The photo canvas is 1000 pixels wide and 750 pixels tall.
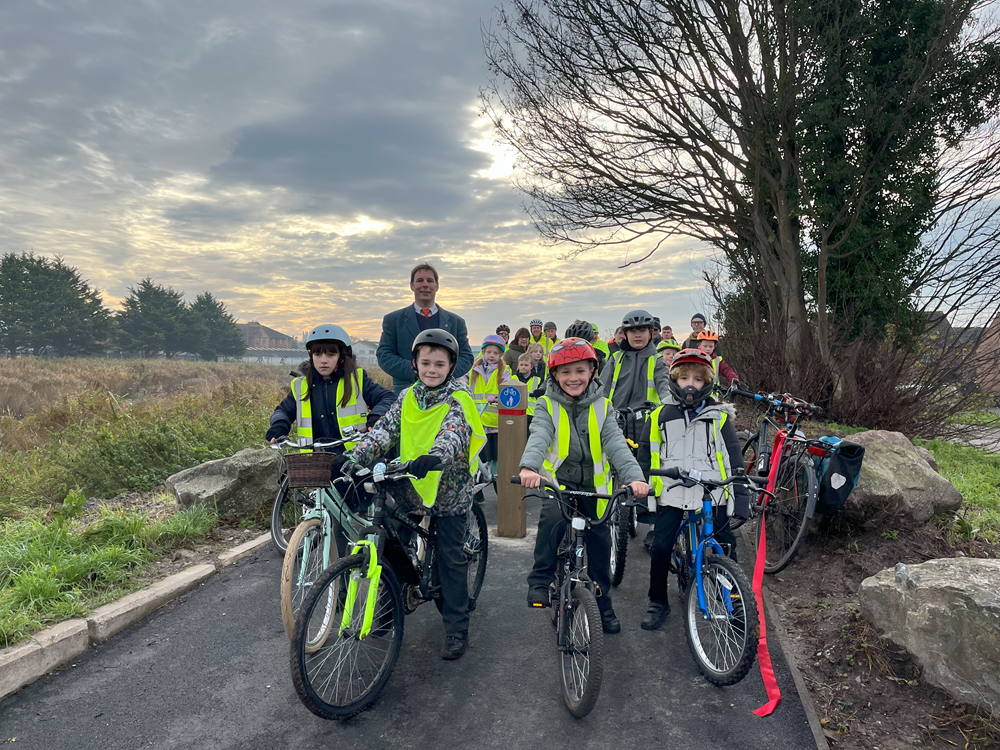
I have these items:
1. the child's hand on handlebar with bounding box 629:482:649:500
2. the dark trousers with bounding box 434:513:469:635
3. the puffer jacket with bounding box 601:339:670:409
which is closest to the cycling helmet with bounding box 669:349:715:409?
the child's hand on handlebar with bounding box 629:482:649:500

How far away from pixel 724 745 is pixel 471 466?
201cm

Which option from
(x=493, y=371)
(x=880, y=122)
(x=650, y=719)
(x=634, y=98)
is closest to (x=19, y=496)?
(x=493, y=371)

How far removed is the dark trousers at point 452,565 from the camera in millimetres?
3818

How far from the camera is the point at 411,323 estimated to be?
603 cm

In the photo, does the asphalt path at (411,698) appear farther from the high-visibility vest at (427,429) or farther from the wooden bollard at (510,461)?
the wooden bollard at (510,461)

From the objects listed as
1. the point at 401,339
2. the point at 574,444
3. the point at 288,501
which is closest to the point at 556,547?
the point at 574,444

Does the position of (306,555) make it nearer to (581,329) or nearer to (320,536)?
(320,536)

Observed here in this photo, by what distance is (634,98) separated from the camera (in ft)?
48.9

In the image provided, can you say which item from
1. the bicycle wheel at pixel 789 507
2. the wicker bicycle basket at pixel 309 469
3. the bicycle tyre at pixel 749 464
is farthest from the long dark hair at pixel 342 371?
the bicycle wheel at pixel 789 507

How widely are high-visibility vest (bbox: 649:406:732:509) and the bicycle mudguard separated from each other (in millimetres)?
1883

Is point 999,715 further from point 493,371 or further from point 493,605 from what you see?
point 493,371

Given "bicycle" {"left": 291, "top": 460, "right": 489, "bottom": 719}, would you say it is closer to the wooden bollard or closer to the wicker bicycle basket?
the wicker bicycle basket

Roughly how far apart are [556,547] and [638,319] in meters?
2.80

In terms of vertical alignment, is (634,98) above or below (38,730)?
above
